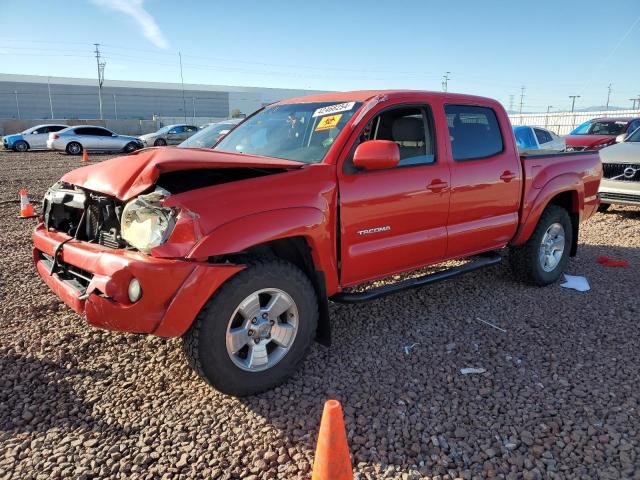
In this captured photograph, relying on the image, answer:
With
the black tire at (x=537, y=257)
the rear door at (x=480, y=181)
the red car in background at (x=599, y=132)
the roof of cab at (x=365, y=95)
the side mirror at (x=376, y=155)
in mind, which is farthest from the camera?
the red car in background at (x=599, y=132)

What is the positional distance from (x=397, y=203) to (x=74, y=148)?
2334 cm

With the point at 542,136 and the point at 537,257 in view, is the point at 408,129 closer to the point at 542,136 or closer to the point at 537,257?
the point at 537,257

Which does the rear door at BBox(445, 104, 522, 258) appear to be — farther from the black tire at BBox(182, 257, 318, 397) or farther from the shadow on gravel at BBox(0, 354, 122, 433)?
the shadow on gravel at BBox(0, 354, 122, 433)

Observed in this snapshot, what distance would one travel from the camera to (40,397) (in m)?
3.05

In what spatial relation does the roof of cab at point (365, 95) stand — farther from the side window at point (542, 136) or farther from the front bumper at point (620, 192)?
the side window at point (542, 136)

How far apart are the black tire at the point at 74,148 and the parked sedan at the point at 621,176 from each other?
873 inches

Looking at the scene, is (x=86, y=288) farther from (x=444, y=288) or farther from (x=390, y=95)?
(x=444, y=288)

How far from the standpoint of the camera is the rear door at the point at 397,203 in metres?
3.42

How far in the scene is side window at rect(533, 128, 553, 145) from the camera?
13.0 meters

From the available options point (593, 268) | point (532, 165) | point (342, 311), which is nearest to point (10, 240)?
point (342, 311)

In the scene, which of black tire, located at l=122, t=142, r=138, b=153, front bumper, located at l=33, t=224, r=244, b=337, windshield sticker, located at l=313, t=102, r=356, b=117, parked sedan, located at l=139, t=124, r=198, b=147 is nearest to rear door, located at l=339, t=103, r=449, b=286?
windshield sticker, located at l=313, t=102, r=356, b=117

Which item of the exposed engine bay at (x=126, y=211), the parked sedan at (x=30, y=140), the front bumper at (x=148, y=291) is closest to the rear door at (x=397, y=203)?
the exposed engine bay at (x=126, y=211)

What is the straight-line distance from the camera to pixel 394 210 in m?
3.63

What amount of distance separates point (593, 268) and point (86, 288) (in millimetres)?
5487
